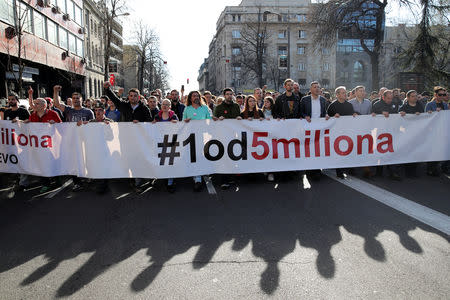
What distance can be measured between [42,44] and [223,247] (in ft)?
90.6

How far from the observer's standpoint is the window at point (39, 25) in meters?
26.0

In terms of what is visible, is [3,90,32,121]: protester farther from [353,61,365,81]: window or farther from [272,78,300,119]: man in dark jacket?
[353,61,365,81]: window

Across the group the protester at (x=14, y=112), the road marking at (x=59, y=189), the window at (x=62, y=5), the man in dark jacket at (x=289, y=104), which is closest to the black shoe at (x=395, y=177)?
the man in dark jacket at (x=289, y=104)

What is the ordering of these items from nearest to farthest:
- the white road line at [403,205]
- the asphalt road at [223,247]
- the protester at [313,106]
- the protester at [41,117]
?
the asphalt road at [223,247], the white road line at [403,205], the protester at [41,117], the protester at [313,106]

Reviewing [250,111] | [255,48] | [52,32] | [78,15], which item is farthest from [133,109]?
[255,48]

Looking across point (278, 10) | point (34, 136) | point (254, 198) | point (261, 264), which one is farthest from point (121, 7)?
point (278, 10)

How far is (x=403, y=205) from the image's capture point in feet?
19.0

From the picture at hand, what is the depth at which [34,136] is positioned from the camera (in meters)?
7.53

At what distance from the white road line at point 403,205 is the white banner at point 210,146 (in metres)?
0.63

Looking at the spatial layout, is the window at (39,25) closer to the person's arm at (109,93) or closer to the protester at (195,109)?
the person's arm at (109,93)

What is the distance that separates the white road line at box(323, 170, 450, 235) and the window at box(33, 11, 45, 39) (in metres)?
25.5

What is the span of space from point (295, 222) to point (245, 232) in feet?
2.54

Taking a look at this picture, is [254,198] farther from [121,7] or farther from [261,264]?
[121,7]

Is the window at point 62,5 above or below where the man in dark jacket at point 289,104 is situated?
above
